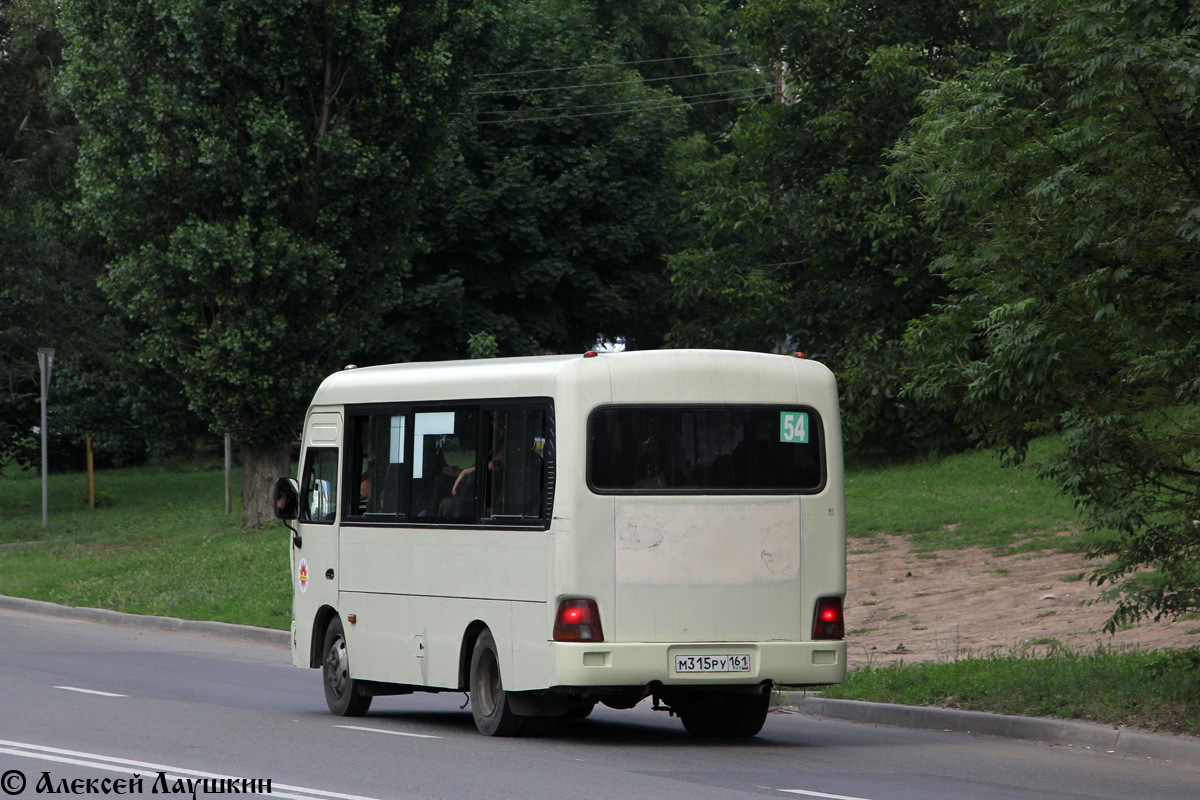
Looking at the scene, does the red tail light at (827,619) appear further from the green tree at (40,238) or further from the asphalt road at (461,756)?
the green tree at (40,238)

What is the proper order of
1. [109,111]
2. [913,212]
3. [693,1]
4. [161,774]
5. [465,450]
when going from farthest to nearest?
[693,1]
[913,212]
[109,111]
[465,450]
[161,774]

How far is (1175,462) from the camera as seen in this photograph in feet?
36.7

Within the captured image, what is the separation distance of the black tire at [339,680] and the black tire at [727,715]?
2.81 meters

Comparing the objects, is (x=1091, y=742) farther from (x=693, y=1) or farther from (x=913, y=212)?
(x=693, y=1)

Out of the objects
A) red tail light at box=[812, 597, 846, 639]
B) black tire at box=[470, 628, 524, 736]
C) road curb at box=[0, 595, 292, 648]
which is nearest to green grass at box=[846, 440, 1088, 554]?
red tail light at box=[812, 597, 846, 639]

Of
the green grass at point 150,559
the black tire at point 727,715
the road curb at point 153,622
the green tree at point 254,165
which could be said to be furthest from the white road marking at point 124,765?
the green tree at point 254,165

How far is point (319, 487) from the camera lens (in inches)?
545

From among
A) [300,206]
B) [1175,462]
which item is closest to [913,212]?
[300,206]

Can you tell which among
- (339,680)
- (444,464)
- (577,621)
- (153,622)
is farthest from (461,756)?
(153,622)

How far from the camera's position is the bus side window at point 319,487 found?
13594 millimetres

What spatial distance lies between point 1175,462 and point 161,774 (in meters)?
6.99

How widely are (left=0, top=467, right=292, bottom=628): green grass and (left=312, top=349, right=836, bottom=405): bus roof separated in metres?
9.59

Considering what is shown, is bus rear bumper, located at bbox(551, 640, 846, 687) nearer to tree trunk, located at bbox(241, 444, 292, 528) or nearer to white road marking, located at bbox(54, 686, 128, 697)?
white road marking, located at bbox(54, 686, 128, 697)

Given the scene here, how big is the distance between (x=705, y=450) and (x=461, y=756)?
2.72m
